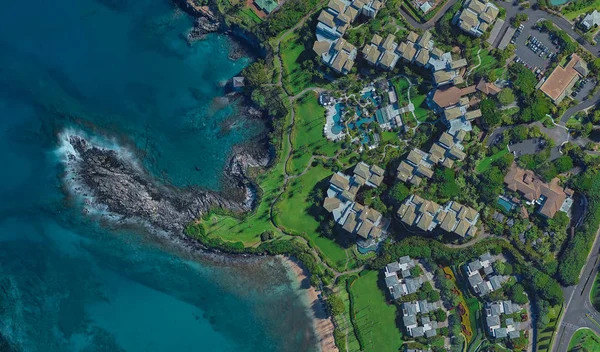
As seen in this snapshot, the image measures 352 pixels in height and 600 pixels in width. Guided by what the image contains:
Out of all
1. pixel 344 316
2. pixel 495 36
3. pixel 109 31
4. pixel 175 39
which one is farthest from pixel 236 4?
pixel 344 316

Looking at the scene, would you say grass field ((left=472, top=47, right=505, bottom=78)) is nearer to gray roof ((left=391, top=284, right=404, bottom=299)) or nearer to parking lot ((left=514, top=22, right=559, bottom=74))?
parking lot ((left=514, top=22, right=559, bottom=74))

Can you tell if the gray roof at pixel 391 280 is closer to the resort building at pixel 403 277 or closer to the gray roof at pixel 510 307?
the resort building at pixel 403 277

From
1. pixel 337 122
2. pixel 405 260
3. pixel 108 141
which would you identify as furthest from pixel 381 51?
pixel 108 141

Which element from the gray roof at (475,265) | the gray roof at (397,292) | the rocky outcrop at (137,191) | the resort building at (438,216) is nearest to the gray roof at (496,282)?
the gray roof at (475,265)

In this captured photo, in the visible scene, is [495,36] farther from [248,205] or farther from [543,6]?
[248,205]

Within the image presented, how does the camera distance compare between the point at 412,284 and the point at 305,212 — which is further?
the point at 305,212

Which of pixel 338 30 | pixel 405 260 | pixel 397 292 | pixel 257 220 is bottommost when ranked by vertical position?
pixel 257 220

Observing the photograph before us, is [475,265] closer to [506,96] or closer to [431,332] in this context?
[431,332]

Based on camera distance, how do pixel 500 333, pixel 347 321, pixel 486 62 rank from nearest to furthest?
pixel 500 333
pixel 486 62
pixel 347 321
